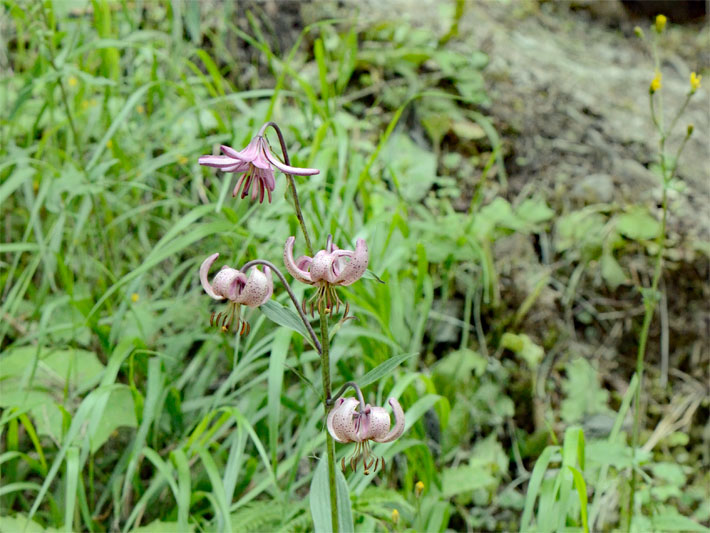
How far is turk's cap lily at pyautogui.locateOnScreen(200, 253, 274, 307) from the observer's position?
3.64 feet

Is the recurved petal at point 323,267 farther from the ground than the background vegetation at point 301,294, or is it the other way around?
the recurved petal at point 323,267

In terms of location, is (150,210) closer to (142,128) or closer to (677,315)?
(142,128)

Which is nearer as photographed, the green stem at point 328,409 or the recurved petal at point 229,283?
the recurved petal at point 229,283

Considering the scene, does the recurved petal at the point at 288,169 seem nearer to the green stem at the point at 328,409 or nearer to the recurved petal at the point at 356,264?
the recurved petal at the point at 356,264

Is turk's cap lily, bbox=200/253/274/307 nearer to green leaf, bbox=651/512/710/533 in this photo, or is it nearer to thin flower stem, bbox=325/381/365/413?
thin flower stem, bbox=325/381/365/413

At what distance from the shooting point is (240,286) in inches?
44.6

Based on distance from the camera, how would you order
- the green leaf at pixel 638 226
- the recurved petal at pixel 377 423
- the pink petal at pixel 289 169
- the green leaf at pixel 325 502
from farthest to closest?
the green leaf at pixel 638 226 < the green leaf at pixel 325 502 < the recurved petal at pixel 377 423 < the pink petal at pixel 289 169

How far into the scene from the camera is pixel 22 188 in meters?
2.70

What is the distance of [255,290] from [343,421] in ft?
0.83

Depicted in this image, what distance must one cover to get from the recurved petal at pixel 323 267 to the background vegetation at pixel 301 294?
24.9 inches

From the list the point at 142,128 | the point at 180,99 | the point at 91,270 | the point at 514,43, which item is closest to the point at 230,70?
the point at 180,99

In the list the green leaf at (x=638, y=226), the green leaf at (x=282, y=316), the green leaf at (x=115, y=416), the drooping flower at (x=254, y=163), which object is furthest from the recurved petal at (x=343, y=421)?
the green leaf at (x=638, y=226)

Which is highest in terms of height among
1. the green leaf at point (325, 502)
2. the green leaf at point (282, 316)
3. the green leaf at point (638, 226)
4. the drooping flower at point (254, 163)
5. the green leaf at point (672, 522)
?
the drooping flower at point (254, 163)

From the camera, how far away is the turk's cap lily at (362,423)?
113 centimetres
